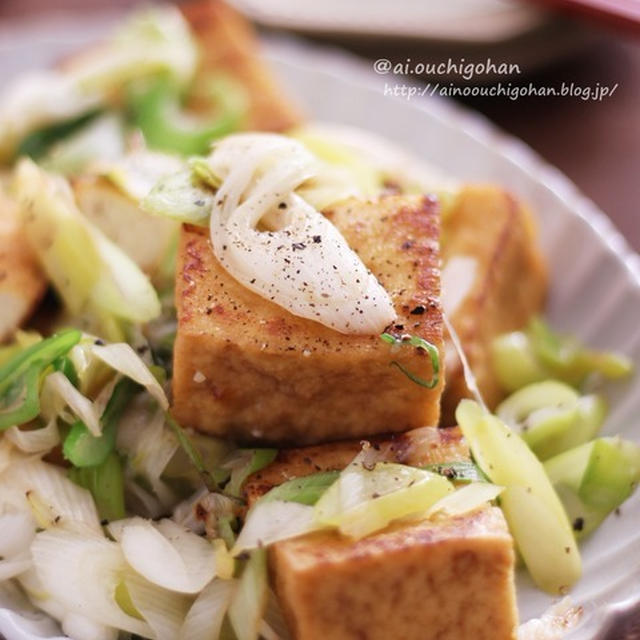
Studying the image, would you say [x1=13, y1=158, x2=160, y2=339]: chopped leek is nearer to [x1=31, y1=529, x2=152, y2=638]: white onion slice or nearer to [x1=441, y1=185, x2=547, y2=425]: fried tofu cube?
[x1=31, y1=529, x2=152, y2=638]: white onion slice

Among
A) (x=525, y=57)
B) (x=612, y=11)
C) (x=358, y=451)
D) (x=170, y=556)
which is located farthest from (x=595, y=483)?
(x=525, y=57)

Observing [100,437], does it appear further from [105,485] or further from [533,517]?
[533,517]

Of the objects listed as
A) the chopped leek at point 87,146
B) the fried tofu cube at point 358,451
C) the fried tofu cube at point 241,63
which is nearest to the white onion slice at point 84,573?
the fried tofu cube at point 358,451

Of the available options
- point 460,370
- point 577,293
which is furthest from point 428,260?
point 577,293

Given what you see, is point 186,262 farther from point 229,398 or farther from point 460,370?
point 460,370

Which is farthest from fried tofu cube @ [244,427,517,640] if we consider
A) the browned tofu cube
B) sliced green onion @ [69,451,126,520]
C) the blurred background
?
the blurred background

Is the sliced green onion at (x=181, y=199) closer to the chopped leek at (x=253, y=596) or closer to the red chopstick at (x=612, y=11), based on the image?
the chopped leek at (x=253, y=596)
